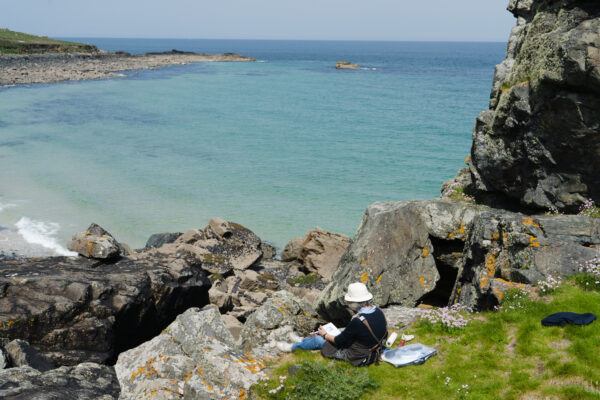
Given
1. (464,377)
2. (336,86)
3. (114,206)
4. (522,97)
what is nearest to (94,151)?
(114,206)

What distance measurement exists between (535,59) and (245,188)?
29971 mm

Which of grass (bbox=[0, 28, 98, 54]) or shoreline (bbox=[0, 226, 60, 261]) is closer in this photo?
shoreline (bbox=[0, 226, 60, 261])

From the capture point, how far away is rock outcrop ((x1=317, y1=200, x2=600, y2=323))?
13.2m

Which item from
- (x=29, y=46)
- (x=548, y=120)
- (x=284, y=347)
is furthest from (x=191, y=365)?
(x=29, y=46)

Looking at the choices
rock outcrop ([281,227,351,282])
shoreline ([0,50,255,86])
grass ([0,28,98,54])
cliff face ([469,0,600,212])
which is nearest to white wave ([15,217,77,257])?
rock outcrop ([281,227,351,282])

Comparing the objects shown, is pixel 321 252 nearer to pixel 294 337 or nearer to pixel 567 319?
pixel 294 337

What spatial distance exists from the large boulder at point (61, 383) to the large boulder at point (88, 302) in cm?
202

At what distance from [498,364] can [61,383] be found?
33.2ft

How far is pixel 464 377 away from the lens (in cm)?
1025

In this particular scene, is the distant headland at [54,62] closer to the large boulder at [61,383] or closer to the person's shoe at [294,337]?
the large boulder at [61,383]

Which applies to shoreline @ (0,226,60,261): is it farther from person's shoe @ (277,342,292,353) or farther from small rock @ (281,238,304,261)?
person's shoe @ (277,342,292,353)

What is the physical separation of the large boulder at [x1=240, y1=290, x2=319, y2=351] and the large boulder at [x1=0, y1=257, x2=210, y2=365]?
473cm

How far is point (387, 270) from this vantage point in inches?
640

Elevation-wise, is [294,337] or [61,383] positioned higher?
[294,337]
